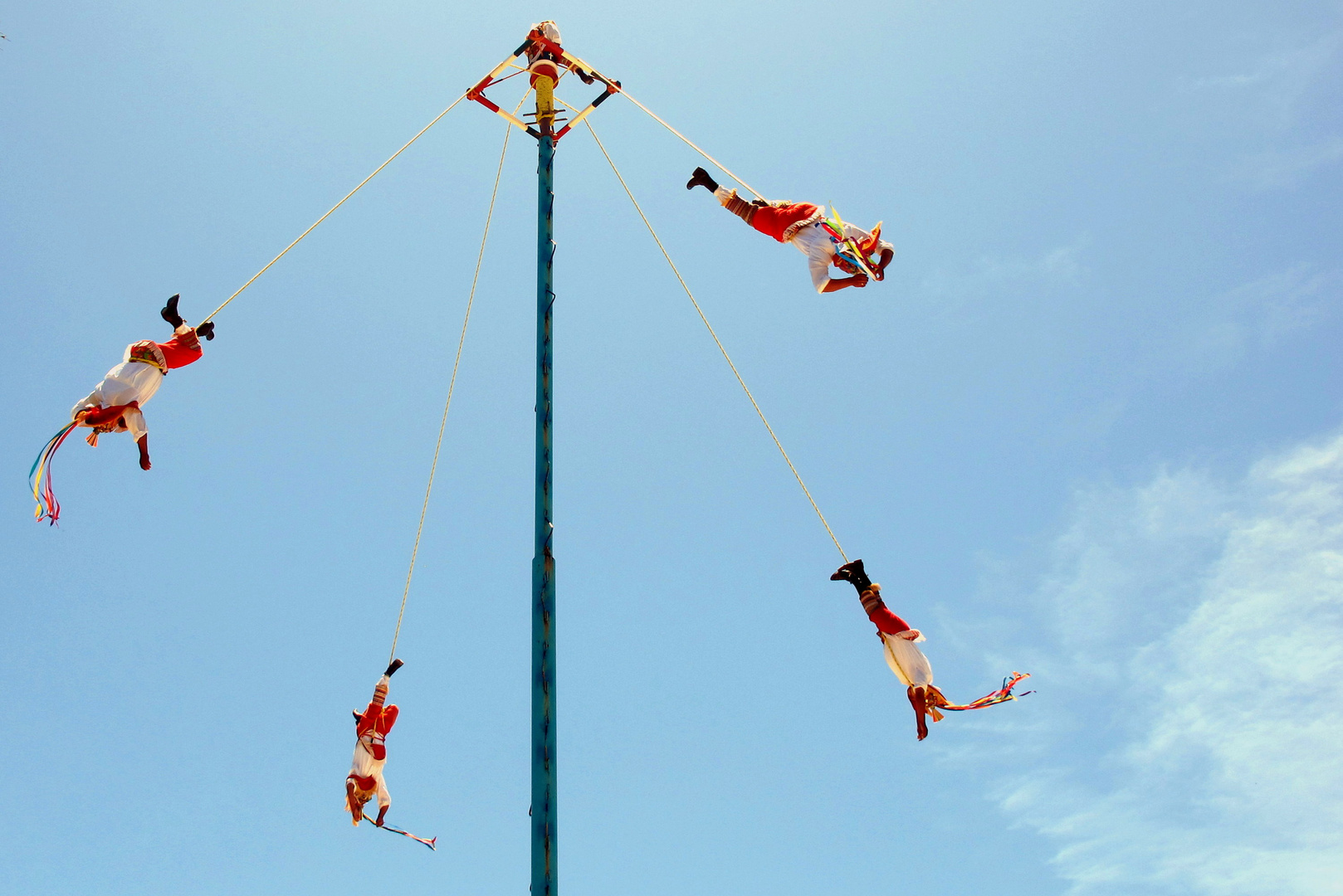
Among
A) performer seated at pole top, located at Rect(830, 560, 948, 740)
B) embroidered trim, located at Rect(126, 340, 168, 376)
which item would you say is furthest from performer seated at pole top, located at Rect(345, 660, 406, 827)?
performer seated at pole top, located at Rect(830, 560, 948, 740)

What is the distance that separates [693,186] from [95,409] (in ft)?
18.9

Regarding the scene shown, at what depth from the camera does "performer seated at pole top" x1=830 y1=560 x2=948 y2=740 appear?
7.20 meters

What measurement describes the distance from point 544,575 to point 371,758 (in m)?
2.74

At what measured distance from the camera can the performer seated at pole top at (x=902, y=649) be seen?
720cm

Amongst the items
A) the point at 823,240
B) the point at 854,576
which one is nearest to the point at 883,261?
the point at 823,240

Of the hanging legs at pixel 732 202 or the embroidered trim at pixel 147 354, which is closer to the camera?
the embroidered trim at pixel 147 354

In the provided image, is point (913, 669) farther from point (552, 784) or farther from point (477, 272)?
point (477, 272)

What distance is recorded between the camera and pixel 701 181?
8.71m

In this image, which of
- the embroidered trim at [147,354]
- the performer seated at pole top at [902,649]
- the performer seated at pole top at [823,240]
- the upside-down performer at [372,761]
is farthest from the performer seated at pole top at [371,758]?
the performer seated at pole top at [823,240]

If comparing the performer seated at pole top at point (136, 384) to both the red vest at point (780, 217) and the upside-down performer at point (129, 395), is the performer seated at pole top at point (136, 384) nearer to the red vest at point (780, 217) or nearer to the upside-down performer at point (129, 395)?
the upside-down performer at point (129, 395)

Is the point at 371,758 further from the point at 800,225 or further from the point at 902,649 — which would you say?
the point at 800,225

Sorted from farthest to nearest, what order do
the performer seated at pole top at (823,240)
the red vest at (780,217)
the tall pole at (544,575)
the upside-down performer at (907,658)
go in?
the red vest at (780,217) → the performer seated at pole top at (823,240) → the upside-down performer at (907,658) → the tall pole at (544,575)

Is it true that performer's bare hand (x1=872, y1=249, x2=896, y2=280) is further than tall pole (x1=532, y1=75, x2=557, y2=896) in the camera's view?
Yes

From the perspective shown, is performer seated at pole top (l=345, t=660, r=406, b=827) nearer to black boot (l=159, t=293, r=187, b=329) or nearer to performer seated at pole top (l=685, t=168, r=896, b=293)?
black boot (l=159, t=293, r=187, b=329)
